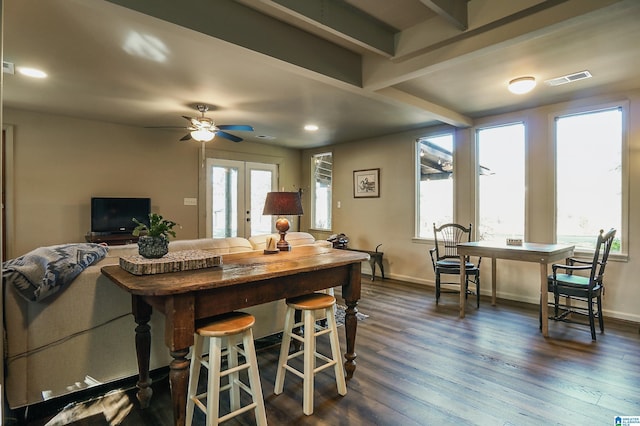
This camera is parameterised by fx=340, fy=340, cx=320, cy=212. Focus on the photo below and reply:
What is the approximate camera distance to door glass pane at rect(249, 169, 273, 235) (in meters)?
6.44

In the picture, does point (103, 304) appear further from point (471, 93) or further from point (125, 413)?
point (471, 93)

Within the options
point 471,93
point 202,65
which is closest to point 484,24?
point 471,93

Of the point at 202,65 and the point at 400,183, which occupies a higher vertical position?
the point at 202,65

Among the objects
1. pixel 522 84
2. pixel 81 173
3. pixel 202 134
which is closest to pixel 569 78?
pixel 522 84

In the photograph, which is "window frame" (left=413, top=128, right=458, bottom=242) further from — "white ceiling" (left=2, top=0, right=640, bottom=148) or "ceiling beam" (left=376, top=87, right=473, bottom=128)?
"white ceiling" (left=2, top=0, right=640, bottom=148)

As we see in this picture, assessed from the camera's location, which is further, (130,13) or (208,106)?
(208,106)

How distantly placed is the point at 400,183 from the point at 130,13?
14.3 ft

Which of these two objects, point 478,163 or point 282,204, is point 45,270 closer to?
point 282,204

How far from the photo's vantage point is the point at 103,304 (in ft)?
7.01

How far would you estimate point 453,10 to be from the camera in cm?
229

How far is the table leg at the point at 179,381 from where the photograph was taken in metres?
1.55

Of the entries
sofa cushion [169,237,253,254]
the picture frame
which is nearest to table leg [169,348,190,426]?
sofa cushion [169,237,253,254]

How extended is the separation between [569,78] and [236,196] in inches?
197

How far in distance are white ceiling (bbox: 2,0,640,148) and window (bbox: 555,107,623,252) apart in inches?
15.1
